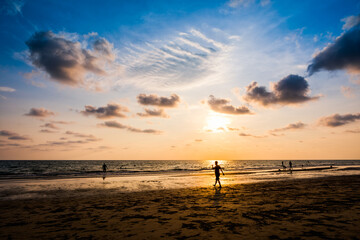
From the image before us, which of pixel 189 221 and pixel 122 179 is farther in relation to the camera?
pixel 122 179

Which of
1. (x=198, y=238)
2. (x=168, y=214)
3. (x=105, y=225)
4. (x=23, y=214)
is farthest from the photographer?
(x=23, y=214)

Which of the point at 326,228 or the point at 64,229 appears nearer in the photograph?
the point at 326,228

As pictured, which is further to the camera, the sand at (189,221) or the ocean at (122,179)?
the ocean at (122,179)

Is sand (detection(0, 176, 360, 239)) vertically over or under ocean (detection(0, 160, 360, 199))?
over

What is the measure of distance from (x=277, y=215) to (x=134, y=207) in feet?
23.5

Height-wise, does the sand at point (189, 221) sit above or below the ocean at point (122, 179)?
above

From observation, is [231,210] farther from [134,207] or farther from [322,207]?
[134,207]

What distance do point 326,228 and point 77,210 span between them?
36.3 ft

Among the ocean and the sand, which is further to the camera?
the ocean

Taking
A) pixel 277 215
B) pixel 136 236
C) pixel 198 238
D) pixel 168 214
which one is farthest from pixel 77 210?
pixel 277 215

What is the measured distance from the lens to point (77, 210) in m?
10.8

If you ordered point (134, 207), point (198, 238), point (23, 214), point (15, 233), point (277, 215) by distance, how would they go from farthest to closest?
point (134, 207) → point (23, 214) → point (277, 215) → point (15, 233) → point (198, 238)

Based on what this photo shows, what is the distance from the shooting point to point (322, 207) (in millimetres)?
9766

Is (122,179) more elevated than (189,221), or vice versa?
(189,221)
